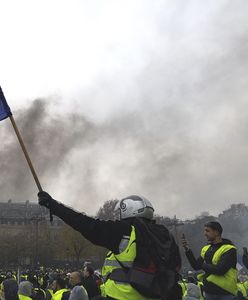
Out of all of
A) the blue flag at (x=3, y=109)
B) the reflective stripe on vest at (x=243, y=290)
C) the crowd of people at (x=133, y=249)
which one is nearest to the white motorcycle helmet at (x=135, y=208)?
the crowd of people at (x=133, y=249)

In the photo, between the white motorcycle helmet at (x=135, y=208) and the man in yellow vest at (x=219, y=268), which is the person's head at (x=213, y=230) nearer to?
the man in yellow vest at (x=219, y=268)

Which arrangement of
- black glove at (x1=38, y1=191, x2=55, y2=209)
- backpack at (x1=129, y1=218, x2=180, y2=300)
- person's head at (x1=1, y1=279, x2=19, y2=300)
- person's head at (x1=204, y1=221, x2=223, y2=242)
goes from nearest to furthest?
backpack at (x1=129, y1=218, x2=180, y2=300)
black glove at (x1=38, y1=191, x2=55, y2=209)
person's head at (x1=1, y1=279, x2=19, y2=300)
person's head at (x1=204, y1=221, x2=223, y2=242)

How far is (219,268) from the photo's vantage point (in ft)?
19.5

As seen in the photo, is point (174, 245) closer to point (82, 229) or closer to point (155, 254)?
point (155, 254)

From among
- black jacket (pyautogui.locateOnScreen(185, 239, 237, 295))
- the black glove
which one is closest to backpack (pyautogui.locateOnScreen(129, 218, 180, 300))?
the black glove

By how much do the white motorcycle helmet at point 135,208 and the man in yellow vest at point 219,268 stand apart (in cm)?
225

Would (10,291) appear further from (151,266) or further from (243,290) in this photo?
(243,290)

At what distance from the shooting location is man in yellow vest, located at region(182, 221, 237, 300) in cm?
598

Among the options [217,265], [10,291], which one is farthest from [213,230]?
[10,291]

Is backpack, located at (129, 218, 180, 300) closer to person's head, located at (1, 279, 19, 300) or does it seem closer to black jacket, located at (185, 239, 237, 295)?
black jacket, located at (185, 239, 237, 295)

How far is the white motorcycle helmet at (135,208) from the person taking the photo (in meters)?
4.12

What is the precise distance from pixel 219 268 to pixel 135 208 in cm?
240

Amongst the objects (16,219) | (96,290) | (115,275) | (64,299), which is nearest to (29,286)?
(64,299)

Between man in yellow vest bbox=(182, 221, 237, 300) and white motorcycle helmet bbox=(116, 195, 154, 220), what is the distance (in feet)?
7.38
